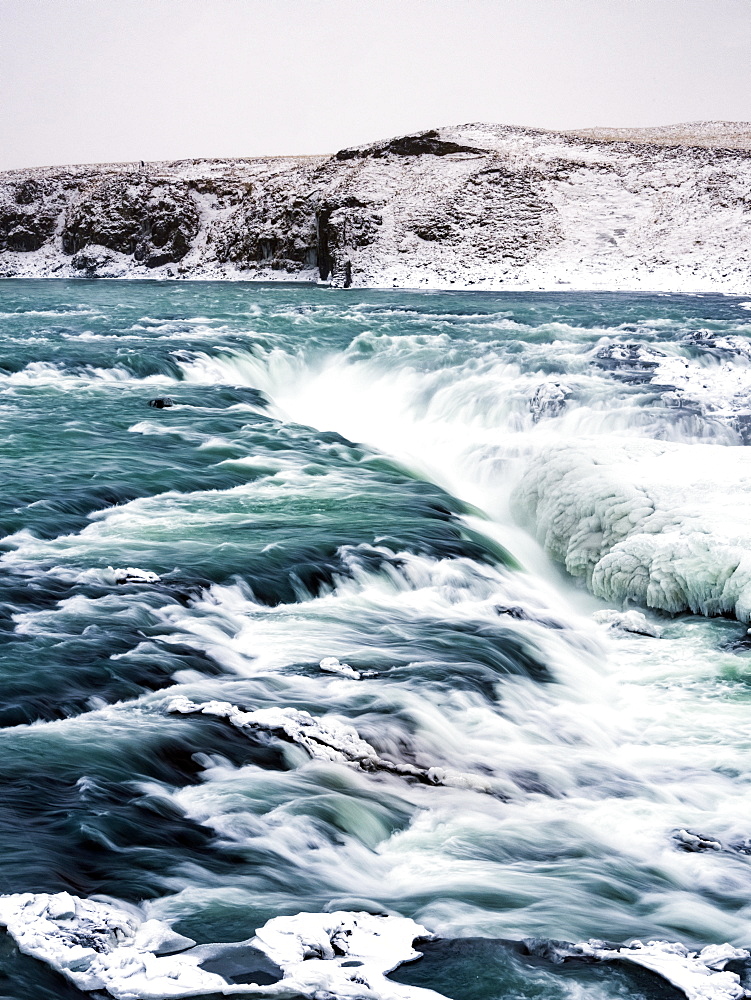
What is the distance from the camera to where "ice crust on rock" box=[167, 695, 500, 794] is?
6.46 metres

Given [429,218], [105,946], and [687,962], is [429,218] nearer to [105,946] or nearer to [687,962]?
[687,962]

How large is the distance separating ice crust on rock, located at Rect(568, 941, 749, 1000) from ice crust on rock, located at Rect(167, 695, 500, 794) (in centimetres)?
→ 173

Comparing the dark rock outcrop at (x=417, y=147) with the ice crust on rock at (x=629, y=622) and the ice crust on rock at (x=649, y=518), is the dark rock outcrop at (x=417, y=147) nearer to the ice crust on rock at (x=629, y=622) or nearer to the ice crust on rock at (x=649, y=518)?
the ice crust on rock at (x=649, y=518)

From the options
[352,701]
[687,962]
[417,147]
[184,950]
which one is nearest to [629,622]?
[352,701]

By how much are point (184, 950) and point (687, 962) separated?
2418mm

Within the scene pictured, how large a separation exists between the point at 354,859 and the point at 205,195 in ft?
209

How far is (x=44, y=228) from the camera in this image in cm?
6450

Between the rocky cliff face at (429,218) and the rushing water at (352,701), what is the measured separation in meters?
30.7

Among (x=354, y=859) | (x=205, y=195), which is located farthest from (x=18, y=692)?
(x=205, y=195)

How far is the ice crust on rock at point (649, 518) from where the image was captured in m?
10.1

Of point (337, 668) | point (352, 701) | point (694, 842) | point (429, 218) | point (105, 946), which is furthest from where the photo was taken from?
point (429, 218)

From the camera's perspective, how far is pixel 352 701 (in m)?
7.26

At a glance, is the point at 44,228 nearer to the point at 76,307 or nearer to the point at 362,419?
the point at 76,307

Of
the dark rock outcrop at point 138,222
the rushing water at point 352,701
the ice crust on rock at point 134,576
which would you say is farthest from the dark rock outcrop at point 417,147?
the ice crust on rock at point 134,576
